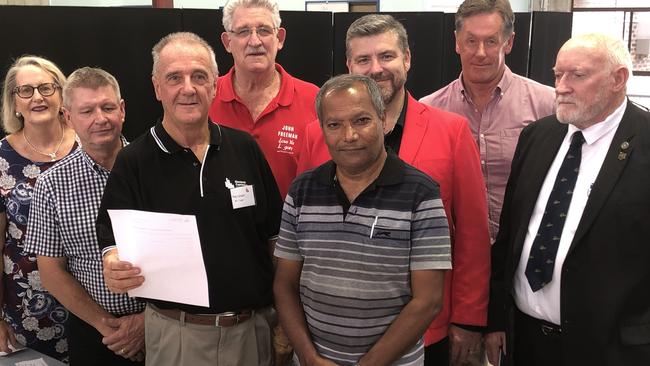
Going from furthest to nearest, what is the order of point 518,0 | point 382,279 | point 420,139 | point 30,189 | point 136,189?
point 518,0 < point 30,189 < point 420,139 < point 136,189 < point 382,279

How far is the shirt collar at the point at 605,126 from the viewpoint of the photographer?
209 centimetres

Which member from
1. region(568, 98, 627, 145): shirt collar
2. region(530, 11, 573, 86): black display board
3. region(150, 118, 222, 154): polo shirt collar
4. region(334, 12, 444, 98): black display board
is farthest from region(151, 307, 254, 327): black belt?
region(530, 11, 573, 86): black display board

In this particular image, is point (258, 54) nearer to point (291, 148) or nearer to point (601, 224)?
point (291, 148)

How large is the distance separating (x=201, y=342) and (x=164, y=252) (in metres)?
0.35

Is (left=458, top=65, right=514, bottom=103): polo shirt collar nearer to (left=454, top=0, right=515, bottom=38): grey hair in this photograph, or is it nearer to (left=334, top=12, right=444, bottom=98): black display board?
(left=454, top=0, right=515, bottom=38): grey hair

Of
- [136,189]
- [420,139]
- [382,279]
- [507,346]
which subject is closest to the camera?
[382,279]

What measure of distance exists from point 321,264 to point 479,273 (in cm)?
72

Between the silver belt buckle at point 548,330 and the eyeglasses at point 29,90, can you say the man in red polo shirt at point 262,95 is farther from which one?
the silver belt buckle at point 548,330

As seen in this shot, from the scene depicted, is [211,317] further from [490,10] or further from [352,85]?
[490,10]

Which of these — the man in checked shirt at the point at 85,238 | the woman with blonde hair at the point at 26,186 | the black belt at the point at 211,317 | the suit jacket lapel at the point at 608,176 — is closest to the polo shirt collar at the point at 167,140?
the man in checked shirt at the point at 85,238

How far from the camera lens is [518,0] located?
322 inches

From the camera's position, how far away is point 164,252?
191 centimetres

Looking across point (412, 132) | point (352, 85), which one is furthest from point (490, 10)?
point (352, 85)

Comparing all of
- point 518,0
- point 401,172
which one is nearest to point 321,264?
point 401,172
